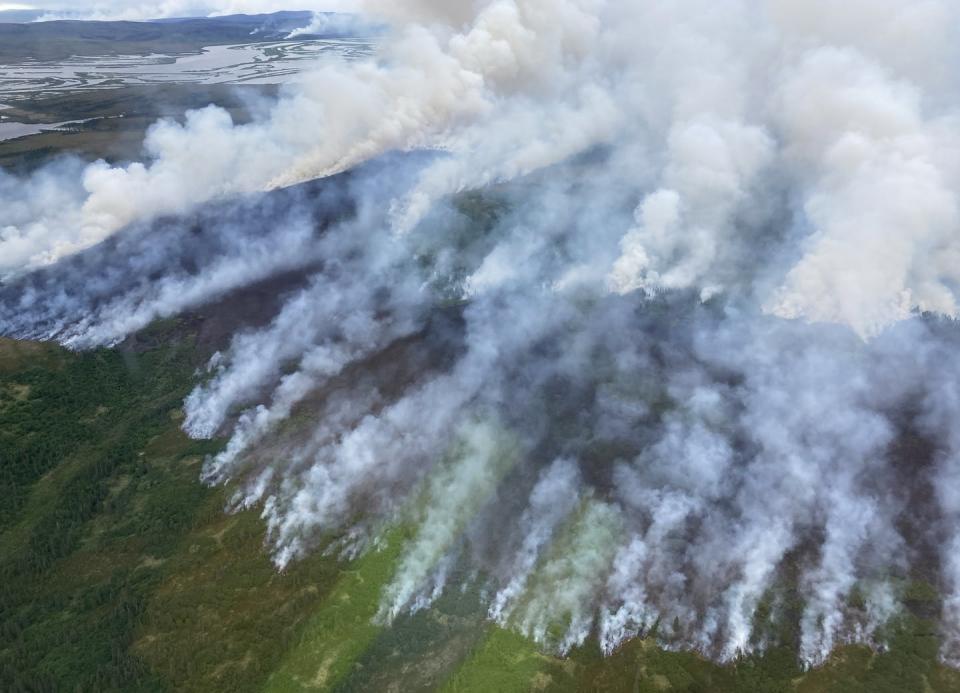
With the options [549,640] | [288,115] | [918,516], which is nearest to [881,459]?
[918,516]

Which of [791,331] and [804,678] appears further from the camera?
[791,331]

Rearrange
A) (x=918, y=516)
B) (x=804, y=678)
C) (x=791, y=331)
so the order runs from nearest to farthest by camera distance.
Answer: (x=804, y=678) → (x=918, y=516) → (x=791, y=331)

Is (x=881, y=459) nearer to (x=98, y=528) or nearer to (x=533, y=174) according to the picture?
(x=98, y=528)

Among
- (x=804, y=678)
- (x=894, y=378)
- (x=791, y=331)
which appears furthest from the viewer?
(x=791, y=331)

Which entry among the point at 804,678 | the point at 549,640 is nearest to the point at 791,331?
the point at 804,678

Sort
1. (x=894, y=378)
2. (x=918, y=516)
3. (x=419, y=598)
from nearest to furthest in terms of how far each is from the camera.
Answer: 1. (x=419, y=598)
2. (x=918, y=516)
3. (x=894, y=378)

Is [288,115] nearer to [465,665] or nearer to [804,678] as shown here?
[465,665]
